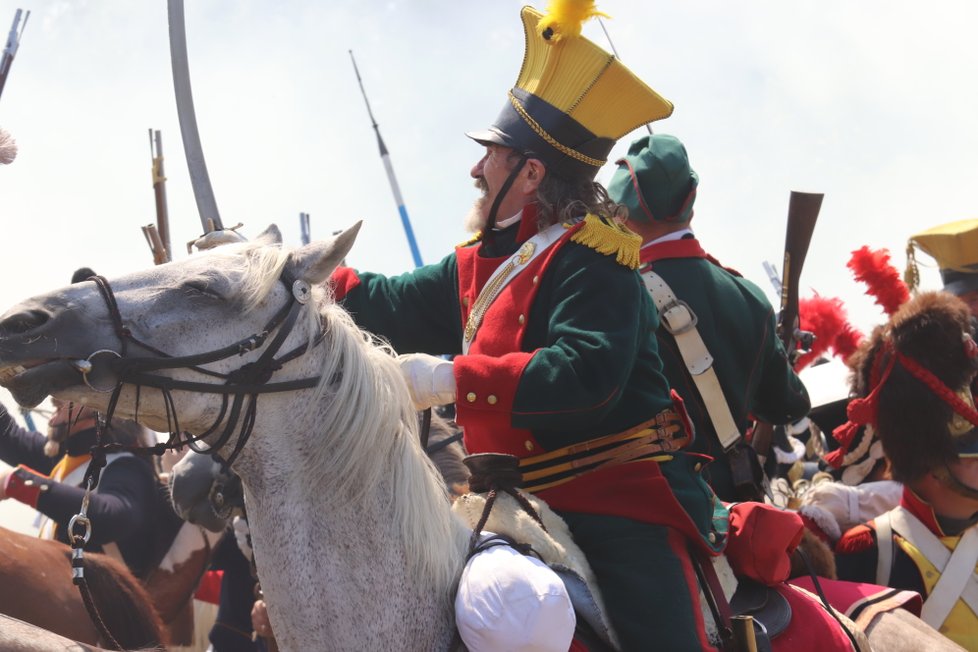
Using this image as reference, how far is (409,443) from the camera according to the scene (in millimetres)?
3232

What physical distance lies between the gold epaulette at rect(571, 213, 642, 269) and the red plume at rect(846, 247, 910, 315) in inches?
164

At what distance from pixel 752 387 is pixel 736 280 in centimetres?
56

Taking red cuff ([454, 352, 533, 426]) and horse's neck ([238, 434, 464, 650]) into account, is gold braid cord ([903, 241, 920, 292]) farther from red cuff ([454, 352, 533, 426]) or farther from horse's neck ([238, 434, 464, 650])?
horse's neck ([238, 434, 464, 650])

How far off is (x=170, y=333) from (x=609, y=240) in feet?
5.15

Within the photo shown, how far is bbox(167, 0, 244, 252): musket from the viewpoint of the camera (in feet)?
15.1

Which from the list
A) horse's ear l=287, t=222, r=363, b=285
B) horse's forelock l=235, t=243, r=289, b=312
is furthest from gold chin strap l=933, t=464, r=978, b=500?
horse's forelock l=235, t=243, r=289, b=312

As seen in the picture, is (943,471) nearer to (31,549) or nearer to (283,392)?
(283,392)

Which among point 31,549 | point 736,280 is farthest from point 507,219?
point 31,549

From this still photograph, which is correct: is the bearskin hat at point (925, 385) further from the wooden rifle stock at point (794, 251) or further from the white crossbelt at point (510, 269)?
the white crossbelt at point (510, 269)

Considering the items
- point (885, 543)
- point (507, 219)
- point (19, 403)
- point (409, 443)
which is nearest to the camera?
point (19, 403)

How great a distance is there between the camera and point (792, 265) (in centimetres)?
700

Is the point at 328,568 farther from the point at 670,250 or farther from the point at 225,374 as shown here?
the point at 670,250

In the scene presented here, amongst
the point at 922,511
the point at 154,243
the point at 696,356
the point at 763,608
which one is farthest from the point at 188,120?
the point at 922,511

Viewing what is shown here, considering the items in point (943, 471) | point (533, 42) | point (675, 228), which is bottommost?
point (943, 471)
